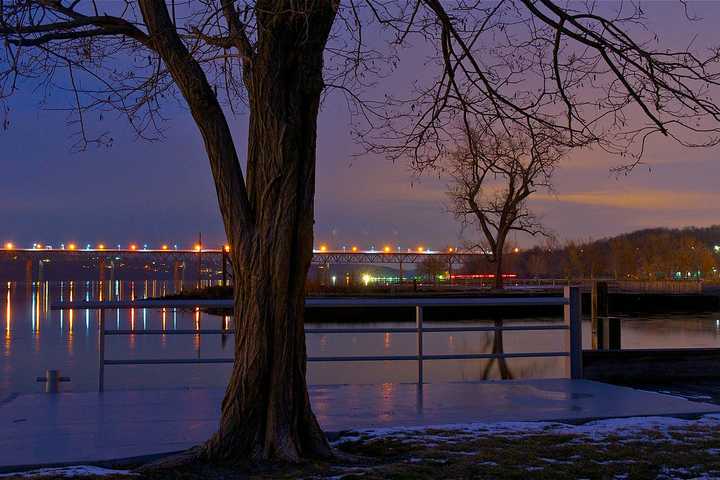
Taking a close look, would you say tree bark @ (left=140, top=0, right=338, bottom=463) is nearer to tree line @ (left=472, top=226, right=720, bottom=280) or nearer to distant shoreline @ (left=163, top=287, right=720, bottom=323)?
distant shoreline @ (left=163, top=287, right=720, bottom=323)

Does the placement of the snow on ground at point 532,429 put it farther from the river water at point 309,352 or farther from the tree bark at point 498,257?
the tree bark at point 498,257

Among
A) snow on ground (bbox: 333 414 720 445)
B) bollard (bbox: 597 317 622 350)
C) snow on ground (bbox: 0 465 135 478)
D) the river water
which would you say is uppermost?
bollard (bbox: 597 317 622 350)

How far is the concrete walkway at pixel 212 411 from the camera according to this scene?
234 inches

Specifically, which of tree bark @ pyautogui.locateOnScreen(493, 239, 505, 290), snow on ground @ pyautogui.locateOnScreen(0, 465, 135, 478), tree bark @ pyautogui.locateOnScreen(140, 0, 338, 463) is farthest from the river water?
tree bark @ pyautogui.locateOnScreen(493, 239, 505, 290)

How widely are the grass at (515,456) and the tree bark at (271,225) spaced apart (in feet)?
1.11

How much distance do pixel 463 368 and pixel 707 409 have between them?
9856mm

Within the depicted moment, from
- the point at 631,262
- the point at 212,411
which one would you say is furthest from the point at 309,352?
the point at 631,262

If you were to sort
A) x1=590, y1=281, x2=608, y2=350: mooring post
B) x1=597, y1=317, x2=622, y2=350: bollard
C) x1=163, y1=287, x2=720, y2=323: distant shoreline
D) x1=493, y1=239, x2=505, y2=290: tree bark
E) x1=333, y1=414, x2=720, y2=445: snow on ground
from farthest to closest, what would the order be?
x1=493, y1=239, x2=505, y2=290: tree bark → x1=163, y1=287, x2=720, y2=323: distant shoreline → x1=590, y1=281, x2=608, y2=350: mooring post → x1=597, y1=317, x2=622, y2=350: bollard → x1=333, y1=414, x2=720, y2=445: snow on ground

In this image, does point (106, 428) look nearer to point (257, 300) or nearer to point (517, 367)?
point (257, 300)

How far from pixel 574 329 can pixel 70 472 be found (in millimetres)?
6359

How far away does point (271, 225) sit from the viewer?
561cm

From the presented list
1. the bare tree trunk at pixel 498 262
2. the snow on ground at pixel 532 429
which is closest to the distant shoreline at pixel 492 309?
the bare tree trunk at pixel 498 262

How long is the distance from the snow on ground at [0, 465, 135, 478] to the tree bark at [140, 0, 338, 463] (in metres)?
0.67

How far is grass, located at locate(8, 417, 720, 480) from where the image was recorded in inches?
202
